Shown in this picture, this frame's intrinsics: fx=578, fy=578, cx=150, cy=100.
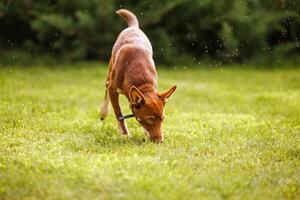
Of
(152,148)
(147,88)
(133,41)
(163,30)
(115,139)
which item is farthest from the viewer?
(163,30)

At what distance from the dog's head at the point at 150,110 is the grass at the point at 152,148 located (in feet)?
0.56

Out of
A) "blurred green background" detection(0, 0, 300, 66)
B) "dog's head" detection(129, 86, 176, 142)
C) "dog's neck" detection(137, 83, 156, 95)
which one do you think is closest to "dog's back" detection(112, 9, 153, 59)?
"dog's neck" detection(137, 83, 156, 95)

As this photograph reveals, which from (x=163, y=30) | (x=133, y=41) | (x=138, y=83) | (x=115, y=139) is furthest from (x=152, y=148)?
(x=163, y=30)

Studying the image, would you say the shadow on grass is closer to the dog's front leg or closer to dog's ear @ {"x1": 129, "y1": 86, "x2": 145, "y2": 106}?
the dog's front leg

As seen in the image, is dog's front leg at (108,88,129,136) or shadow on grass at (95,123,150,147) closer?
shadow on grass at (95,123,150,147)

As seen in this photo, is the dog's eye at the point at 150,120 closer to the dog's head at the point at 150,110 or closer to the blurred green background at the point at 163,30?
the dog's head at the point at 150,110

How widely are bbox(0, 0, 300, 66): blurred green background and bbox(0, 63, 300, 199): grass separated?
144 inches

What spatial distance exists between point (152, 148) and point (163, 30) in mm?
10200

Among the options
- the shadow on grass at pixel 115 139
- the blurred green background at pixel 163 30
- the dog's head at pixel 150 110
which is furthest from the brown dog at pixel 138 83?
the blurred green background at pixel 163 30

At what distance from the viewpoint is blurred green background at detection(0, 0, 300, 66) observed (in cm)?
1614

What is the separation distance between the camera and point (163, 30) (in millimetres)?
16750

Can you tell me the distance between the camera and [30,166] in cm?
595

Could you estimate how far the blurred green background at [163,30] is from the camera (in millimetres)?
16141

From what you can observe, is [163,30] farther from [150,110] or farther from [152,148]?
[152,148]
